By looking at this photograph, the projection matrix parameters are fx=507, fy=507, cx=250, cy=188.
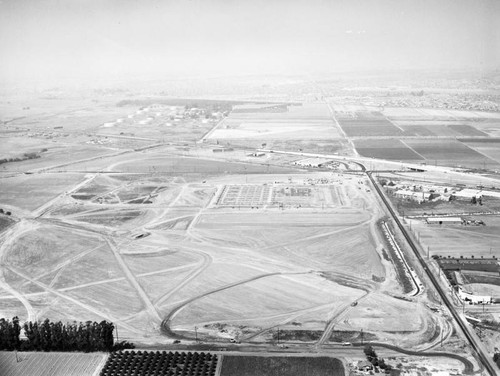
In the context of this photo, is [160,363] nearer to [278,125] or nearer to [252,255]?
[252,255]

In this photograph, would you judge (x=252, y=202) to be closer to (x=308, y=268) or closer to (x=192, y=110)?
(x=308, y=268)

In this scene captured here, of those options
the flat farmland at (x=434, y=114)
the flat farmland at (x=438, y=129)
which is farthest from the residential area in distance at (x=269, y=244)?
the flat farmland at (x=434, y=114)

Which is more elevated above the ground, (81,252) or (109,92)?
(109,92)

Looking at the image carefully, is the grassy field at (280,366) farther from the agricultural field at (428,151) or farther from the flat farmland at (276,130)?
the flat farmland at (276,130)

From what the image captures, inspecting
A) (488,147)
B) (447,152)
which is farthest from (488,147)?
(447,152)

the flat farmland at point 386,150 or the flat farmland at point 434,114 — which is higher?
the flat farmland at point 434,114

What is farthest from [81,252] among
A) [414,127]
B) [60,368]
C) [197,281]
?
[414,127]

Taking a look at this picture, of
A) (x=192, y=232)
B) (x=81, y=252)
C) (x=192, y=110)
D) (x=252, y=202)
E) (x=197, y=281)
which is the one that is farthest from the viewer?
(x=192, y=110)

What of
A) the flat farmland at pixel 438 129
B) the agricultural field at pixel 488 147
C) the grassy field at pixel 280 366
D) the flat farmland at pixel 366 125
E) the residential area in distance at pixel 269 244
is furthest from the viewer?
the flat farmland at pixel 366 125

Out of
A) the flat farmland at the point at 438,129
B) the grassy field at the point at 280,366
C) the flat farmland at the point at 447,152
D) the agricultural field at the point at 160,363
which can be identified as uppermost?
the flat farmland at the point at 438,129
